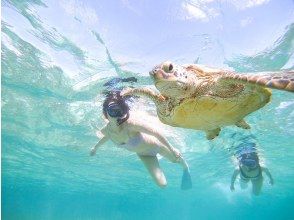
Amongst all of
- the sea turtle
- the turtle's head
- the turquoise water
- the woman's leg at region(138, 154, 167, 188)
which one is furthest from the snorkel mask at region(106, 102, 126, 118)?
the turtle's head

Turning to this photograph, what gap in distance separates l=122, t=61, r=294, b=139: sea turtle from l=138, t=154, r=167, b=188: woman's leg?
134 inches

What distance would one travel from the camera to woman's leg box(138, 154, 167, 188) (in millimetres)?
9906

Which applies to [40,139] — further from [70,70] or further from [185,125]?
[185,125]

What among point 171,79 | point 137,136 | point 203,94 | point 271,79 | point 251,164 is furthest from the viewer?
point 251,164

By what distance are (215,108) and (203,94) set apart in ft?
1.72

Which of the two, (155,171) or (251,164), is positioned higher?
(251,164)

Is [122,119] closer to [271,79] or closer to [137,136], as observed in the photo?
[137,136]

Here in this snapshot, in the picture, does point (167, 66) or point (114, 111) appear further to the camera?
point (114, 111)

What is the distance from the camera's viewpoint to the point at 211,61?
13.2 meters

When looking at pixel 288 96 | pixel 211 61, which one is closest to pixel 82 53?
pixel 211 61

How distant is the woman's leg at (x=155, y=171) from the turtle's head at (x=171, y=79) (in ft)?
15.5

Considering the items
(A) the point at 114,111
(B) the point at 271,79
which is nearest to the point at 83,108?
(A) the point at 114,111

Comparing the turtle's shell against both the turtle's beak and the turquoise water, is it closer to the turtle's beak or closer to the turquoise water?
the turtle's beak

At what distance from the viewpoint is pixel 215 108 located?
20.6 feet
